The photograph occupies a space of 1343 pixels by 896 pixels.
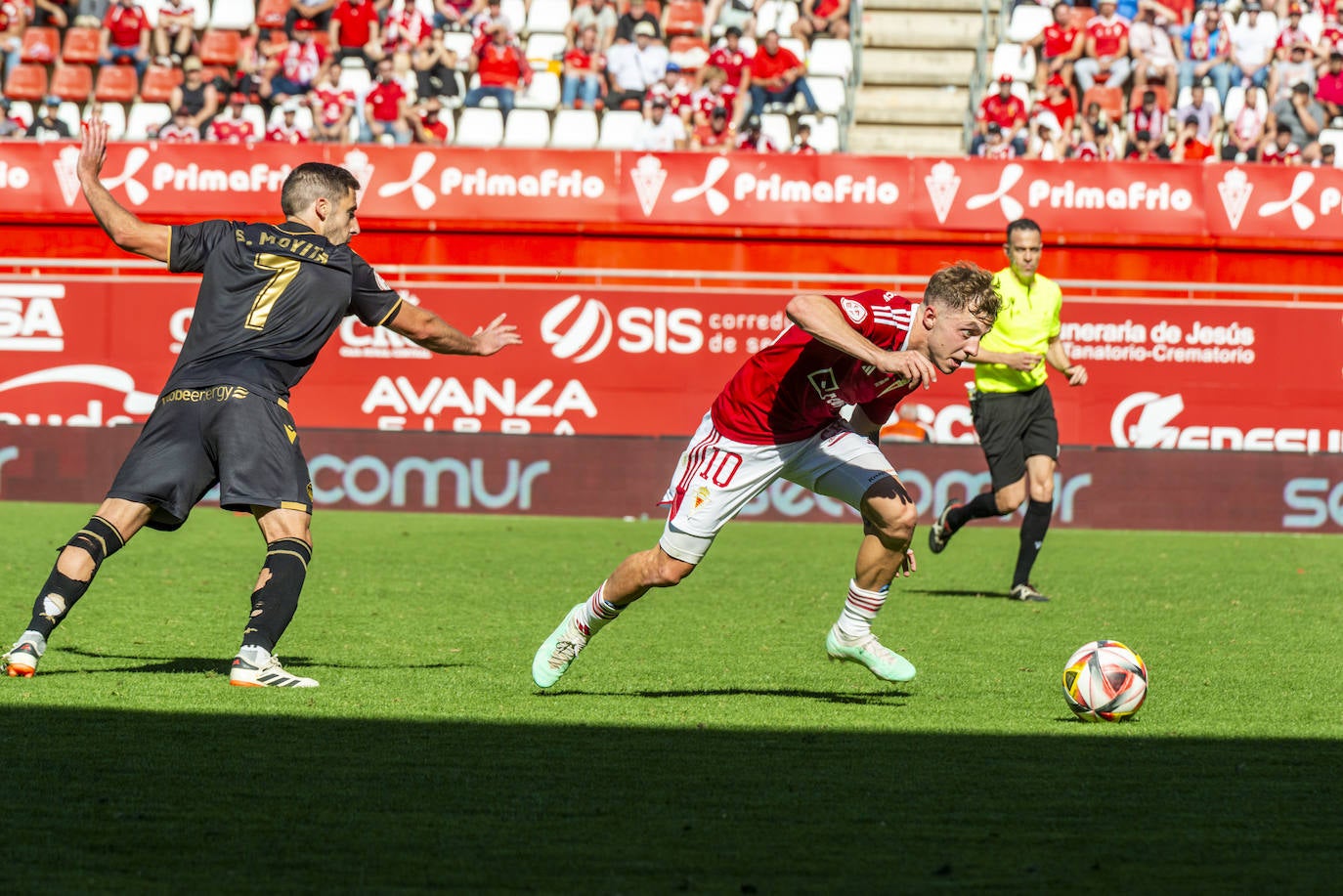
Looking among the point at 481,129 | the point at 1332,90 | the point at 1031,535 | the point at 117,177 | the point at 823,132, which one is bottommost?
the point at 1031,535

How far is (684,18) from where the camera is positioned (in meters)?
23.5

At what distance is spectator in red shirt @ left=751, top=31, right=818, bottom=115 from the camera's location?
71.9 ft

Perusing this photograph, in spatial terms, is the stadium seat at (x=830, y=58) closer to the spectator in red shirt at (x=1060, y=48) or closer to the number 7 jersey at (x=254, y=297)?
the spectator in red shirt at (x=1060, y=48)

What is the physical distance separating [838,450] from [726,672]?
1.26 m

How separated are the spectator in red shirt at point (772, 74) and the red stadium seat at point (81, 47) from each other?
8.40m

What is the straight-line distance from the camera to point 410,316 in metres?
7.41

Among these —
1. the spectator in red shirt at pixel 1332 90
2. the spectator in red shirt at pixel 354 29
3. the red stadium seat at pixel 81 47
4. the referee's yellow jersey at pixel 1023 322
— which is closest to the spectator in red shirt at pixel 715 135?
the spectator in red shirt at pixel 354 29

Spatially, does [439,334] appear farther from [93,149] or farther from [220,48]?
[220,48]

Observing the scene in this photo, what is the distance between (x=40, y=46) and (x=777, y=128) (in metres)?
9.37

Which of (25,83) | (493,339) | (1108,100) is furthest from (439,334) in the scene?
(25,83)

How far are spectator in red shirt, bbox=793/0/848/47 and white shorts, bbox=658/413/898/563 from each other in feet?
54.2

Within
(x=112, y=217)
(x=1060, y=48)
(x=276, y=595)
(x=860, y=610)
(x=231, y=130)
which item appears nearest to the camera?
(x=112, y=217)

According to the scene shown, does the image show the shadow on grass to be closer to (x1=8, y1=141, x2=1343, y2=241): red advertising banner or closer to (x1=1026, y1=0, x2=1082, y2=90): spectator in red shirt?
(x1=8, y1=141, x2=1343, y2=241): red advertising banner

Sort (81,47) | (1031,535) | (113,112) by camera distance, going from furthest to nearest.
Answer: (81,47) < (113,112) < (1031,535)
